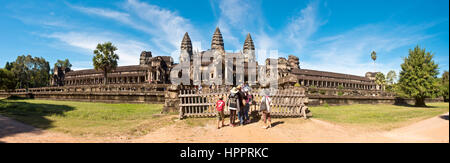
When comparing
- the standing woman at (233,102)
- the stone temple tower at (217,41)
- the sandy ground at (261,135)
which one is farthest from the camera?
the stone temple tower at (217,41)

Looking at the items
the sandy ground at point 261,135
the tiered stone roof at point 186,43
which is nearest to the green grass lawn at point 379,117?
the sandy ground at point 261,135

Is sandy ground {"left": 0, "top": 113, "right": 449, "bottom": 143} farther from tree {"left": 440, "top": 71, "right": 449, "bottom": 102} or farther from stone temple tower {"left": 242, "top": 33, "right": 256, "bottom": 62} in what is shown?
stone temple tower {"left": 242, "top": 33, "right": 256, "bottom": 62}

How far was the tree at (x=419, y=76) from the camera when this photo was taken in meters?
16.3

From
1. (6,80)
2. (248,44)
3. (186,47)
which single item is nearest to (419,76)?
(248,44)

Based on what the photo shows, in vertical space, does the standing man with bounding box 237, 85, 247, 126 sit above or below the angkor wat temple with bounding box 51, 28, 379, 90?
below

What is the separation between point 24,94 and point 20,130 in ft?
103

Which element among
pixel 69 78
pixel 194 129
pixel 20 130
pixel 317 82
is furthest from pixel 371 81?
pixel 69 78

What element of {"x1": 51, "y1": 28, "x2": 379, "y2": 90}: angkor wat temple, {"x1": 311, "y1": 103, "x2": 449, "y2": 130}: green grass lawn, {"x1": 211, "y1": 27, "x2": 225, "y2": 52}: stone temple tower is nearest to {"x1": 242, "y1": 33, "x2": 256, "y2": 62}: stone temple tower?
{"x1": 51, "y1": 28, "x2": 379, "y2": 90}: angkor wat temple

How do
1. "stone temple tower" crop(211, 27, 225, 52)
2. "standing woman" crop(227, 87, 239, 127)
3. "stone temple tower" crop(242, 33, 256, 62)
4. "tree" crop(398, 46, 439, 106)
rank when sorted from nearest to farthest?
"standing woman" crop(227, 87, 239, 127) → "tree" crop(398, 46, 439, 106) → "stone temple tower" crop(211, 27, 225, 52) → "stone temple tower" crop(242, 33, 256, 62)

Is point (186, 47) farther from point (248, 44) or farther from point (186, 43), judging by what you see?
point (248, 44)

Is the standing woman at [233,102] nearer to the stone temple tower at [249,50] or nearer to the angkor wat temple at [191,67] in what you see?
the angkor wat temple at [191,67]

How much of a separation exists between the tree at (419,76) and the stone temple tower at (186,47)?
146 feet

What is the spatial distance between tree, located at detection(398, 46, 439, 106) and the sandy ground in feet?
51.4

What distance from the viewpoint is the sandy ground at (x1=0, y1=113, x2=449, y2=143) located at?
4711mm
